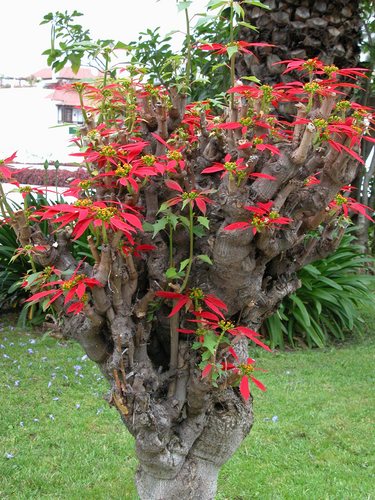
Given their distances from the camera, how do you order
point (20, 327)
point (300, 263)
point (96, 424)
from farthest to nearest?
point (20, 327), point (96, 424), point (300, 263)

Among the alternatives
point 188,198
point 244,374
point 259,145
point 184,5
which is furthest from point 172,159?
point 244,374

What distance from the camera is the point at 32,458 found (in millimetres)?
3484

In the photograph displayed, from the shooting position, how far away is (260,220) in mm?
1646

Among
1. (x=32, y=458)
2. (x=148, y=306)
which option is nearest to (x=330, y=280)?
(x=32, y=458)

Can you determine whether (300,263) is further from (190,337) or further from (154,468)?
(154,468)

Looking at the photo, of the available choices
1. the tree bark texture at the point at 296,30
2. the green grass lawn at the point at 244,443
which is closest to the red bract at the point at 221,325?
the green grass lawn at the point at 244,443

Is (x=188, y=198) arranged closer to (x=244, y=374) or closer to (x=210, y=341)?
(x=210, y=341)

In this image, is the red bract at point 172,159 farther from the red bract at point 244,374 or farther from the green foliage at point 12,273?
the green foliage at point 12,273

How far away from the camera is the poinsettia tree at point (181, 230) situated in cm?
166

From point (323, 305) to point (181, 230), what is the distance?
465 cm

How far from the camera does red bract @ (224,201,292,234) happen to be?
1628 mm

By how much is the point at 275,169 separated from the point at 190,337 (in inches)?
25.6

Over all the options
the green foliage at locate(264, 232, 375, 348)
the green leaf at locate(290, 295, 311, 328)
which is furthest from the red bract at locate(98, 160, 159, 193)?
the green leaf at locate(290, 295, 311, 328)

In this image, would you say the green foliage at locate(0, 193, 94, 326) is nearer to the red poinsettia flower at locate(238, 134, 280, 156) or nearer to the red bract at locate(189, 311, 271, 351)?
the red bract at locate(189, 311, 271, 351)
